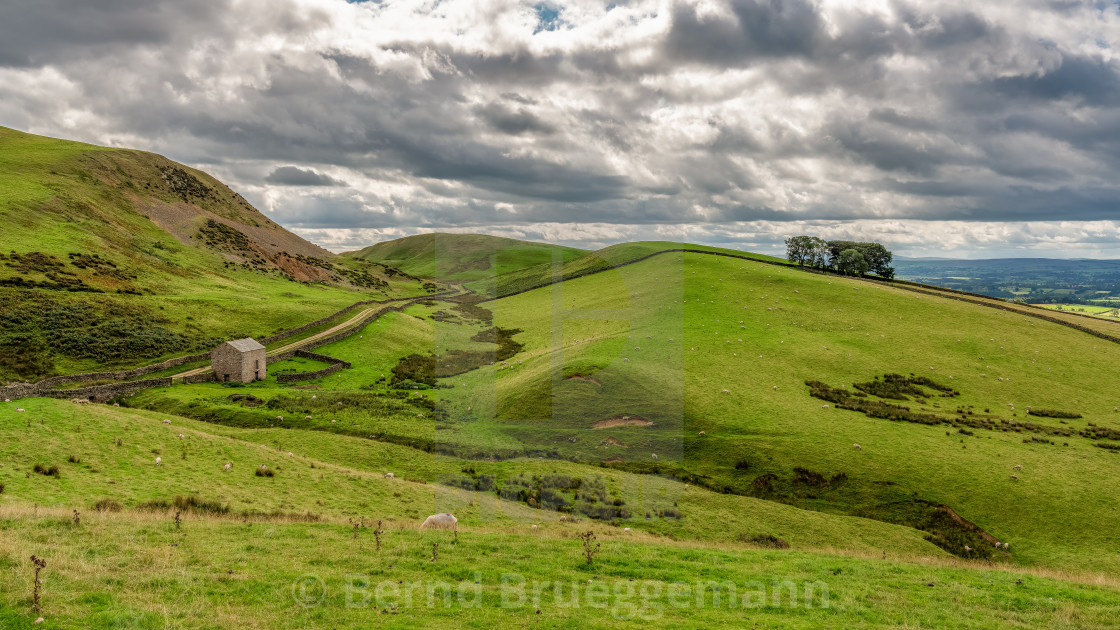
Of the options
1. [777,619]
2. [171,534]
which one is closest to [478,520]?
[171,534]

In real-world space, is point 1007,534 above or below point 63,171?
below

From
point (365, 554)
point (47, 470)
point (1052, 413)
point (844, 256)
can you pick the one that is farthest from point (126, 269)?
point (844, 256)

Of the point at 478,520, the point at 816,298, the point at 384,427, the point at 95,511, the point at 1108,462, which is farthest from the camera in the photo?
the point at 816,298

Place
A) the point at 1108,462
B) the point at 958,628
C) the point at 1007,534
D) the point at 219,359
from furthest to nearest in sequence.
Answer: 1. the point at 219,359
2. the point at 1108,462
3. the point at 1007,534
4. the point at 958,628

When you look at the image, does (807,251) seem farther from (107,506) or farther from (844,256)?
(107,506)

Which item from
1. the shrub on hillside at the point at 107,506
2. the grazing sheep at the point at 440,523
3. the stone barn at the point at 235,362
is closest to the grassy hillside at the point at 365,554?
the shrub on hillside at the point at 107,506

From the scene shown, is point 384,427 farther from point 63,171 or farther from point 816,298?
point 63,171

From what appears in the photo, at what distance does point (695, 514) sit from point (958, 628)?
15354mm

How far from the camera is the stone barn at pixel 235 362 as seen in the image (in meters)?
51.7

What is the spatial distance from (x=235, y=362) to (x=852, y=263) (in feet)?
396

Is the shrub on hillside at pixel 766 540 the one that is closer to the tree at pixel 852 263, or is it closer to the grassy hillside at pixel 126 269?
the grassy hillside at pixel 126 269

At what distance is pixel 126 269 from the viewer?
255 ft

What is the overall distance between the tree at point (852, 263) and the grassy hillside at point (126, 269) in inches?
4434

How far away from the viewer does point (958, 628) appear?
47.5 ft
